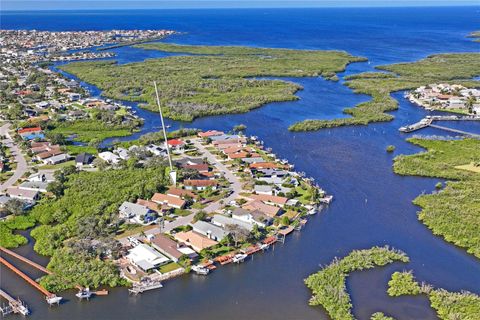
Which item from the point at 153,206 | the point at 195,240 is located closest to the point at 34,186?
the point at 153,206

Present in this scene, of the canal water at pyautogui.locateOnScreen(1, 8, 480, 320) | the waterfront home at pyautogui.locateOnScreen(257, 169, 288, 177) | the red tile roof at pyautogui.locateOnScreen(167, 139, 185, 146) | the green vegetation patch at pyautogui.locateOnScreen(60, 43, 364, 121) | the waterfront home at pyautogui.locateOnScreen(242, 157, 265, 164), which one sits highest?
the green vegetation patch at pyautogui.locateOnScreen(60, 43, 364, 121)

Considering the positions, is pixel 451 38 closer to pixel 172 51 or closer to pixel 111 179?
pixel 172 51

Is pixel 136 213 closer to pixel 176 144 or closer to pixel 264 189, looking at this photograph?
pixel 264 189

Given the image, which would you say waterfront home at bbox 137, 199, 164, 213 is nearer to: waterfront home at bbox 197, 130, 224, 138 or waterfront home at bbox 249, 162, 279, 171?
waterfront home at bbox 249, 162, 279, 171

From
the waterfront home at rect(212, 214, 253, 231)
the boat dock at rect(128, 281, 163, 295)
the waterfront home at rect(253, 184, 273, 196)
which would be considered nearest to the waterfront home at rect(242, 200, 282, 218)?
the waterfront home at rect(212, 214, 253, 231)

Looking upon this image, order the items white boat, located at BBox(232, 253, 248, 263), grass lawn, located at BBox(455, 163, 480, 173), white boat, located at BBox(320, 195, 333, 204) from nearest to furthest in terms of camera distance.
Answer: white boat, located at BBox(232, 253, 248, 263) < white boat, located at BBox(320, 195, 333, 204) < grass lawn, located at BBox(455, 163, 480, 173)

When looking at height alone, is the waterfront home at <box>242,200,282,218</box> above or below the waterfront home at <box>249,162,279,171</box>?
below
